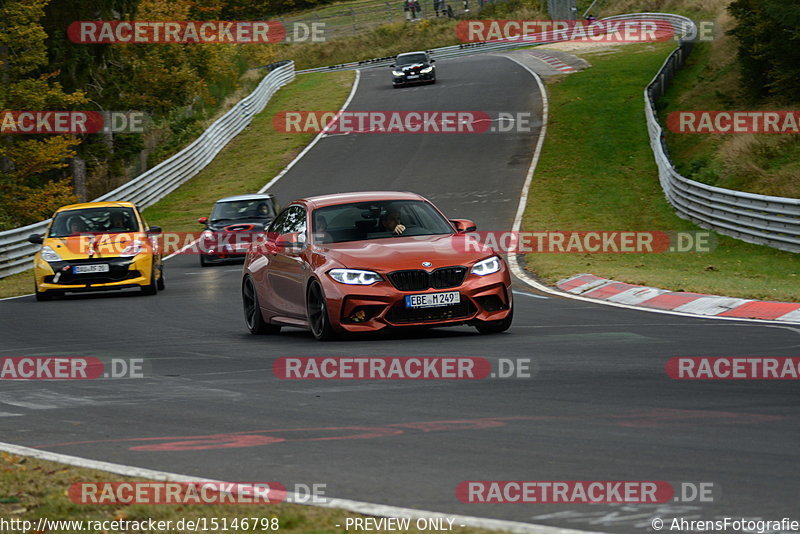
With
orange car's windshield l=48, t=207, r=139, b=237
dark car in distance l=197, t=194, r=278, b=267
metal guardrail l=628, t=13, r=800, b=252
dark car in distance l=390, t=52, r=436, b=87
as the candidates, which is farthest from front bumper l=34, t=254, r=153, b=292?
dark car in distance l=390, t=52, r=436, b=87

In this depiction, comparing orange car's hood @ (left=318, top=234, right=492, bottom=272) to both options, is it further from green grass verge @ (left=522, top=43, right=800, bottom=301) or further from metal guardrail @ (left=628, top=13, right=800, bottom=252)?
metal guardrail @ (left=628, top=13, right=800, bottom=252)

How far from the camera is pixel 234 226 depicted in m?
27.4

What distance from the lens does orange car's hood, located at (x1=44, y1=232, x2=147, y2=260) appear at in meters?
20.7

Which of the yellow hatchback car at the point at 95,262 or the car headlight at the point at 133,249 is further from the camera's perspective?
the car headlight at the point at 133,249

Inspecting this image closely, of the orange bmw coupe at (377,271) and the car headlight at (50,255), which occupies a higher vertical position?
the orange bmw coupe at (377,271)

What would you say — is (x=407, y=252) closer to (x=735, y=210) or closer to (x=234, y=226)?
(x=735, y=210)

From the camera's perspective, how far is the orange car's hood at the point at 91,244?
2067cm

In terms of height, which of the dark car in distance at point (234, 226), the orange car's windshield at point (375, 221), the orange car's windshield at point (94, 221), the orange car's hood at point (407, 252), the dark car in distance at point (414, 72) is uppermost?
the dark car in distance at point (414, 72)

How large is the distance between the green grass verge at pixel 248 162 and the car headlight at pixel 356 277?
23735 millimetres

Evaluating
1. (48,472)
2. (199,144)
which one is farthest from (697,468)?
(199,144)

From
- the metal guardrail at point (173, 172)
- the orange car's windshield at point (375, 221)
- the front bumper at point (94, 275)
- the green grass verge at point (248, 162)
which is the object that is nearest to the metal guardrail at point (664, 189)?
the metal guardrail at point (173, 172)

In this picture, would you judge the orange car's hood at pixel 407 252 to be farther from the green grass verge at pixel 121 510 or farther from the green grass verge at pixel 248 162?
the green grass verge at pixel 248 162

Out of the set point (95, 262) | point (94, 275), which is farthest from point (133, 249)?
point (94, 275)

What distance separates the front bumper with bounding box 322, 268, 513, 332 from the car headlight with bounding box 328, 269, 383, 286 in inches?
1.7
